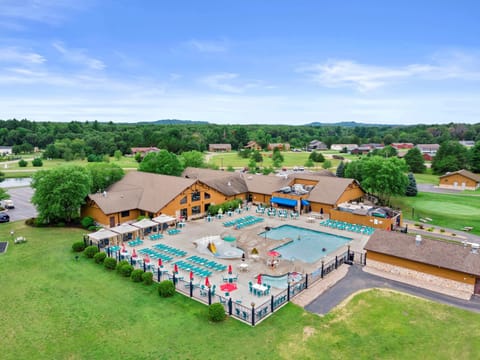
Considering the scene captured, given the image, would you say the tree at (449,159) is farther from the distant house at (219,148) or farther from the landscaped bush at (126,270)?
the distant house at (219,148)

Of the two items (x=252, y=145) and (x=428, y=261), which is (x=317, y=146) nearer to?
(x=252, y=145)

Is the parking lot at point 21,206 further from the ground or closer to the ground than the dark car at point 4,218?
closer to the ground

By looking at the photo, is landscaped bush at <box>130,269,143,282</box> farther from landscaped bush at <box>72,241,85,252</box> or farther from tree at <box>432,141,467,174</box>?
tree at <box>432,141,467,174</box>

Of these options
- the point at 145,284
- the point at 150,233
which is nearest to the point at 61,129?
the point at 150,233

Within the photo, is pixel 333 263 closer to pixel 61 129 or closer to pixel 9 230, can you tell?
pixel 9 230

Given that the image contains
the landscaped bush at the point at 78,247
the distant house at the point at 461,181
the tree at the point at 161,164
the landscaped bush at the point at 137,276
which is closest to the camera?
the landscaped bush at the point at 137,276

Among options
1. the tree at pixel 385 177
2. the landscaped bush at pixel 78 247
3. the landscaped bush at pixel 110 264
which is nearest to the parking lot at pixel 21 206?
the landscaped bush at pixel 78 247

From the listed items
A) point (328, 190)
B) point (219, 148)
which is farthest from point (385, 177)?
point (219, 148)
